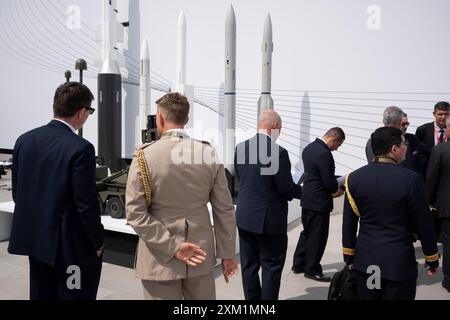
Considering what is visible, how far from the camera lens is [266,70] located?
8773mm

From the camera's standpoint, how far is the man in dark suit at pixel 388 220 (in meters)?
2.43

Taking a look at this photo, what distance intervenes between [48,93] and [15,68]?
1.50 metres

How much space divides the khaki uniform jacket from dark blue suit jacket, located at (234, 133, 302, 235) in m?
1.06

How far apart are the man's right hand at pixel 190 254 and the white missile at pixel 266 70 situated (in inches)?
262

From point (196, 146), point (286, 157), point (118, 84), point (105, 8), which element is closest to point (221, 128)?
point (118, 84)

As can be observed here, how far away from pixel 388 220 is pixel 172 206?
4.10 ft

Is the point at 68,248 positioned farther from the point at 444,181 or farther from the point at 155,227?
the point at 444,181

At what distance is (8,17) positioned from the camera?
1266cm

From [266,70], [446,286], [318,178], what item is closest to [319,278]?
[318,178]

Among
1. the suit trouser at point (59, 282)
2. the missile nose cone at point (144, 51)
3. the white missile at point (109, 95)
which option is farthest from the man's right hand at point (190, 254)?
the missile nose cone at point (144, 51)

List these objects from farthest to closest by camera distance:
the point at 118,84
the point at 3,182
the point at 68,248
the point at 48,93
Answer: the point at 48,93 → the point at 3,182 → the point at 118,84 → the point at 68,248

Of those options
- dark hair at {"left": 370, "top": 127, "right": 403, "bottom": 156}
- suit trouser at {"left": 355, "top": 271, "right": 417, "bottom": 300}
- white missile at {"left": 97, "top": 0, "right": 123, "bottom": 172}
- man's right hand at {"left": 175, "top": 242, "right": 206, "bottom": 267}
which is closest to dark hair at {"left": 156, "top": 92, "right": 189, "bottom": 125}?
man's right hand at {"left": 175, "top": 242, "right": 206, "bottom": 267}

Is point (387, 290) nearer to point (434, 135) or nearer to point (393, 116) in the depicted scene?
point (393, 116)

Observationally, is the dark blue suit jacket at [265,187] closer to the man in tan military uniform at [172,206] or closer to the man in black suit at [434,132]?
the man in tan military uniform at [172,206]
